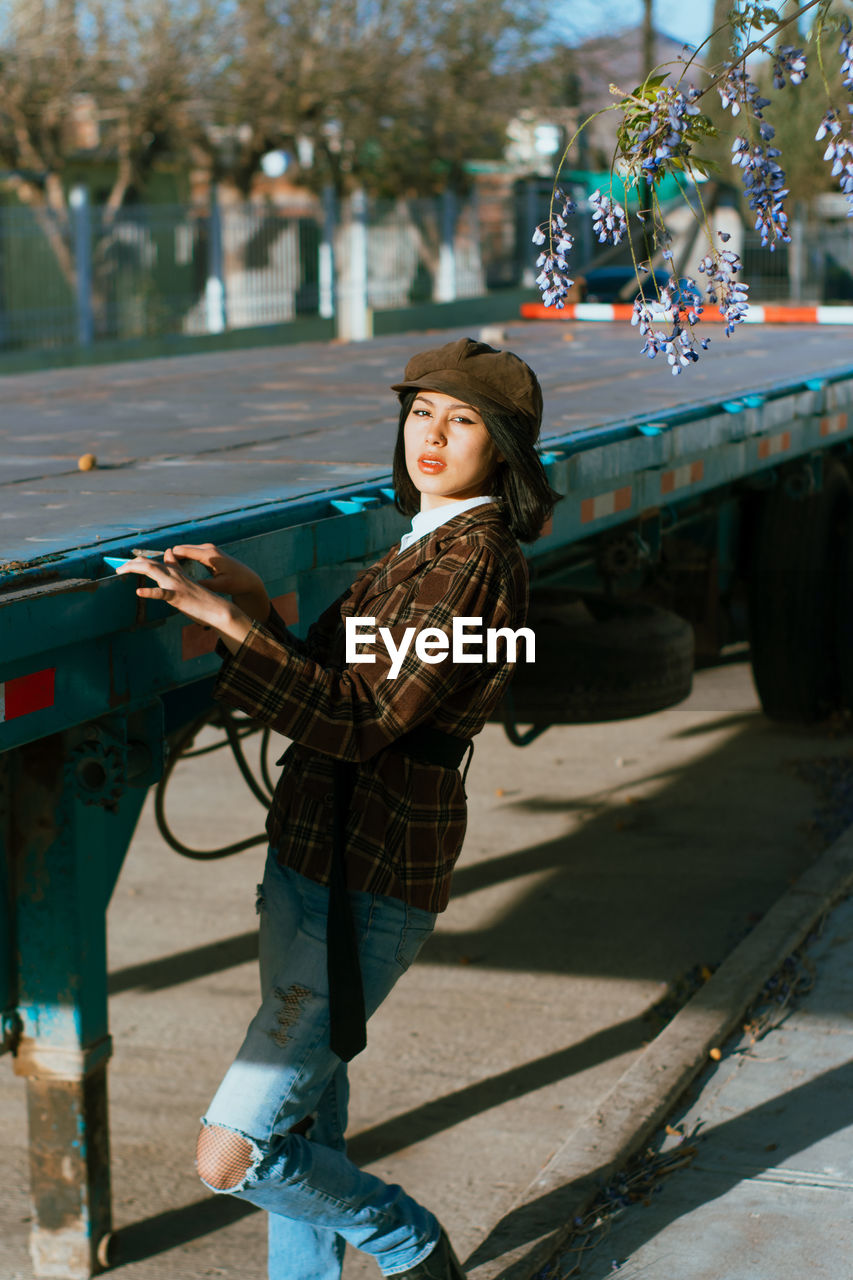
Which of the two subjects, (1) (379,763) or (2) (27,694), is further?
(1) (379,763)

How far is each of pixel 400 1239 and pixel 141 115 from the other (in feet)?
74.8

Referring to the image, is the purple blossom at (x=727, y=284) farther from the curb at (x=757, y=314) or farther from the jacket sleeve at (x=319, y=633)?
the curb at (x=757, y=314)

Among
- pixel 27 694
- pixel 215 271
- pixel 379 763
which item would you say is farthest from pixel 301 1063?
pixel 215 271

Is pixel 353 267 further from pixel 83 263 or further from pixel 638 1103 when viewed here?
pixel 638 1103

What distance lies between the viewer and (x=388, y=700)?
2.41 metres

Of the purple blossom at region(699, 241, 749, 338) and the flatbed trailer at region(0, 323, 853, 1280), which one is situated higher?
the purple blossom at region(699, 241, 749, 338)

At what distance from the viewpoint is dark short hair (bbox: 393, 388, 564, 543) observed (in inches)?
99.0

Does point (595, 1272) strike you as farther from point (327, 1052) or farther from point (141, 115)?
point (141, 115)

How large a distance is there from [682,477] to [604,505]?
0.63 meters

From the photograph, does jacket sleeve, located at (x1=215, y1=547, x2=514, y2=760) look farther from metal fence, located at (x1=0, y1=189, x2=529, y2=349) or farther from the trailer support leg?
metal fence, located at (x1=0, y1=189, x2=529, y2=349)

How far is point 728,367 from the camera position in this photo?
6871mm

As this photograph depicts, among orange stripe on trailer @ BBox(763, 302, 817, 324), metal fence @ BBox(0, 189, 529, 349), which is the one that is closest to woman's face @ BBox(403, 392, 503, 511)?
orange stripe on trailer @ BBox(763, 302, 817, 324)

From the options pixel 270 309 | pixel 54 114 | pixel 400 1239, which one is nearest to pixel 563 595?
pixel 400 1239

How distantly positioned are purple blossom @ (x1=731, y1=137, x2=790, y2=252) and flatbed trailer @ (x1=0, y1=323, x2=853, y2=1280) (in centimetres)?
95
